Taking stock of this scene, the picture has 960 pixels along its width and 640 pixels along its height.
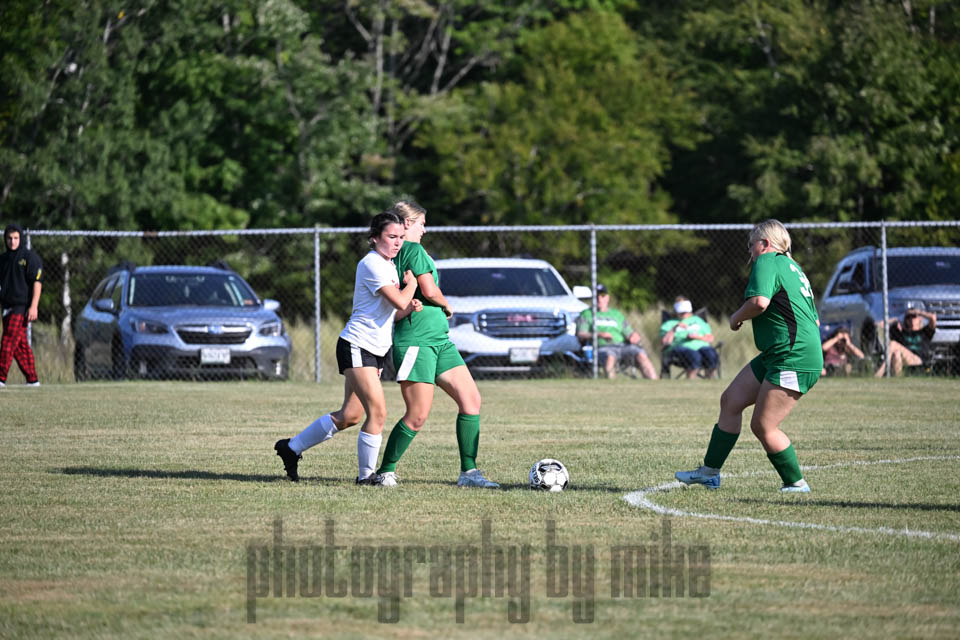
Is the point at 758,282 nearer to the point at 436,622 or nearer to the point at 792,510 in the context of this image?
the point at 792,510

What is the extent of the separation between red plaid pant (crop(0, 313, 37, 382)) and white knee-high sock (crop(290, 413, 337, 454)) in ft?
31.5

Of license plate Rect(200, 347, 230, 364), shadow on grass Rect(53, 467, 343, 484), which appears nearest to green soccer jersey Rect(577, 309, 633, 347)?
license plate Rect(200, 347, 230, 364)

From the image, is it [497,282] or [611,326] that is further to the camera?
[611,326]

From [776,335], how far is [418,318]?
7.19 feet

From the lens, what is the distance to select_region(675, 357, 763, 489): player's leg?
8461mm

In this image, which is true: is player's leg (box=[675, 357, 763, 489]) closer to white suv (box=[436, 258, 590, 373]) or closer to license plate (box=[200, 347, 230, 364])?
white suv (box=[436, 258, 590, 373])

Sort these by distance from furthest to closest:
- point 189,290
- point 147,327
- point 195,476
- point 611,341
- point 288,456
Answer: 1. point 611,341
2. point 189,290
3. point 147,327
4. point 195,476
5. point 288,456

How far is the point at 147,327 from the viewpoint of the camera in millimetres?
19484

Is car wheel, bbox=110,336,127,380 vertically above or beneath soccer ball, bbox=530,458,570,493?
beneath

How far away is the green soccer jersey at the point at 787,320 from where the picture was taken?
8.24 meters

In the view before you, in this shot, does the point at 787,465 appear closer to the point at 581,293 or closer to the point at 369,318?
the point at 369,318

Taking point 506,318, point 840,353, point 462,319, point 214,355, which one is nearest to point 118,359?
point 214,355

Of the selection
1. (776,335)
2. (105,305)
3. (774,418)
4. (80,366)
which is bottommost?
(80,366)

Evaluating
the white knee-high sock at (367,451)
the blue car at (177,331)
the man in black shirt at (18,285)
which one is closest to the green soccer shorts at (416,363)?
the white knee-high sock at (367,451)
